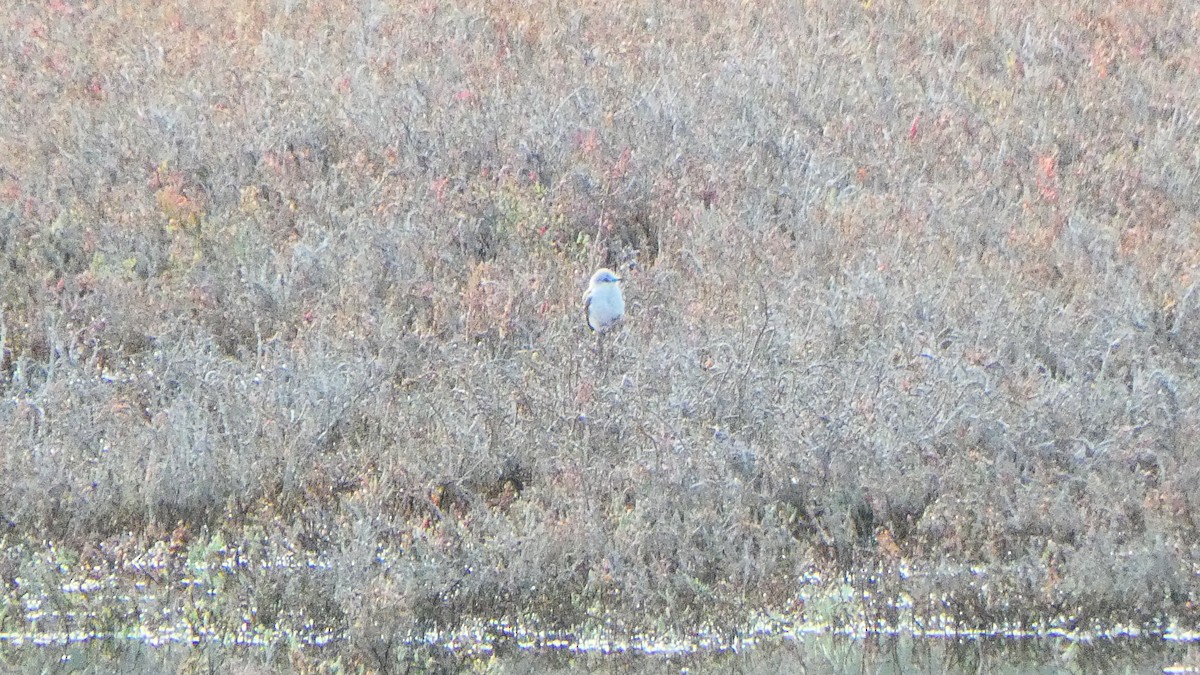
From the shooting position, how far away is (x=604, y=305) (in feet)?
22.9

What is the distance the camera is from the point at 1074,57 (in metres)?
10.5

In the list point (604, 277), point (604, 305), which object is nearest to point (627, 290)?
point (604, 277)

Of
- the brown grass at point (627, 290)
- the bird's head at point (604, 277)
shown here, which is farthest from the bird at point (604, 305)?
the brown grass at point (627, 290)

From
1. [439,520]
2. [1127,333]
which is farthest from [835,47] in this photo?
[439,520]

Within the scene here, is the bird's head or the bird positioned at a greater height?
the bird's head

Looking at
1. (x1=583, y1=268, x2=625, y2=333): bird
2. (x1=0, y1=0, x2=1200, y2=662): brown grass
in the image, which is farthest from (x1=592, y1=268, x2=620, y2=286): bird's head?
(x1=0, y1=0, x2=1200, y2=662): brown grass

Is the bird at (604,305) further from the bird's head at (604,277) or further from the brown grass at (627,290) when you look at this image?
the brown grass at (627,290)

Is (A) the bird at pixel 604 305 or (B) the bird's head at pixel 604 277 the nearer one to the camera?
(A) the bird at pixel 604 305

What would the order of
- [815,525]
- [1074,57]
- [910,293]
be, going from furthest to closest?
1. [1074,57]
2. [910,293]
3. [815,525]

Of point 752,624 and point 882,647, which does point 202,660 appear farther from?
point 882,647

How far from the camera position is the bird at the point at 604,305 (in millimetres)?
6945

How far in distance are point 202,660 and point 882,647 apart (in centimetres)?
235

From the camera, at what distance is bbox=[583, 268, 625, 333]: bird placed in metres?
6.95

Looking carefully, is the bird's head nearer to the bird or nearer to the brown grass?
the bird
